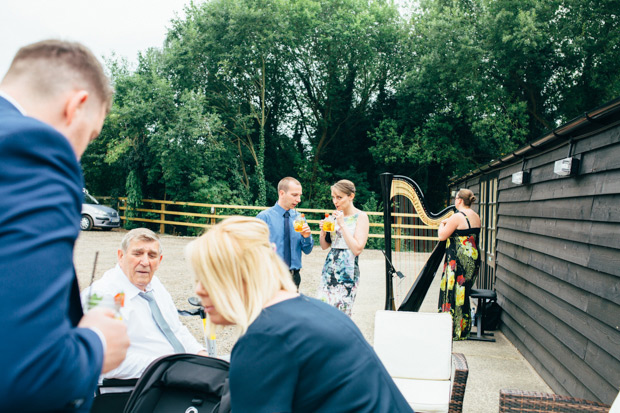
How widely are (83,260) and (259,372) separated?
1072cm

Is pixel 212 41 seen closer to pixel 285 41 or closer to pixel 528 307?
pixel 285 41

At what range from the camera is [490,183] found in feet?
29.1

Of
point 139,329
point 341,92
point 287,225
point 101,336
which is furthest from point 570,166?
point 341,92

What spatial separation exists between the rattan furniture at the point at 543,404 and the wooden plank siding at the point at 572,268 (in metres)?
0.95

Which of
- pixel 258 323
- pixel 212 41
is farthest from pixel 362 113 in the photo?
pixel 258 323

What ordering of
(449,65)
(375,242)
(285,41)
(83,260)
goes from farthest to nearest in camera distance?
(285,41)
(449,65)
(375,242)
(83,260)

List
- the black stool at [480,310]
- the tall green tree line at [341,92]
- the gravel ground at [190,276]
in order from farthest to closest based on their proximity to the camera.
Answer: the tall green tree line at [341,92] < the gravel ground at [190,276] < the black stool at [480,310]

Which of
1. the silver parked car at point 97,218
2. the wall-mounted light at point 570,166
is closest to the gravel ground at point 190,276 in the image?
the silver parked car at point 97,218

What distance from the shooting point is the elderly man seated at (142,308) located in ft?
8.96

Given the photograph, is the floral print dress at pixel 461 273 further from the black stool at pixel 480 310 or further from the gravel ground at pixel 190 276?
the gravel ground at pixel 190 276

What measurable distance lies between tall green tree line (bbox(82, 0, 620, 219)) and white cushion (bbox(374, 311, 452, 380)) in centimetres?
1538

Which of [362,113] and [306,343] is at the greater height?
[362,113]

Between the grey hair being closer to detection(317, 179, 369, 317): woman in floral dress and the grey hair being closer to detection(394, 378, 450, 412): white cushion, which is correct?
detection(317, 179, 369, 317): woman in floral dress

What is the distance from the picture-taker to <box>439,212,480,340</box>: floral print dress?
19.8 ft
